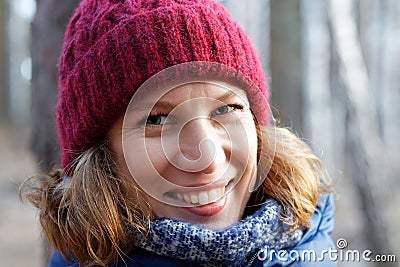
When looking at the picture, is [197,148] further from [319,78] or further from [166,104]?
[319,78]

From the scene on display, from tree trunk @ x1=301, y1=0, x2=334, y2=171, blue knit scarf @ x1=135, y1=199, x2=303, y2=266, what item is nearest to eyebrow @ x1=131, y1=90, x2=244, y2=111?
blue knit scarf @ x1=135, y1=199, x2=303, y2=266

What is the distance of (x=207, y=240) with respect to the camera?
1177 mm

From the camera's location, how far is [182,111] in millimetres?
1157

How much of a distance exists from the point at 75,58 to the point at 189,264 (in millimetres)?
623

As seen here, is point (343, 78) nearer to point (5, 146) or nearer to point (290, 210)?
point (290, 210)

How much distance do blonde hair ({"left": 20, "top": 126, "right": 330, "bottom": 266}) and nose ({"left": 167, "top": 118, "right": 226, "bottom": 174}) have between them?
6.9 inches

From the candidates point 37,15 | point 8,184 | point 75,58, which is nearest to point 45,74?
point 37,15

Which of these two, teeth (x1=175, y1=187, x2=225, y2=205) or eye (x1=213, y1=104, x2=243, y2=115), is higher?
eye (x1=213, y1=104, x2=243, y2=115)

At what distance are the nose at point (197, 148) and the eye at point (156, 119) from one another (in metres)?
0.06

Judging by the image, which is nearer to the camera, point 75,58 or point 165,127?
point 165,127

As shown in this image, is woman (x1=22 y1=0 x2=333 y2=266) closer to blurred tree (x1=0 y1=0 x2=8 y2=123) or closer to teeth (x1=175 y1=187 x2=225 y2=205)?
teeth (x1=175 y1=187 x2=225 y2=205)

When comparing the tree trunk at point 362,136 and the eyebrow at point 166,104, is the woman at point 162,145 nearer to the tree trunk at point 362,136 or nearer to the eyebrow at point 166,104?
the eyebrow at point 166,104

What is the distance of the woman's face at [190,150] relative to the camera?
3.80 feet

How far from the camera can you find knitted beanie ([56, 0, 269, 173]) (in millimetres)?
1210
